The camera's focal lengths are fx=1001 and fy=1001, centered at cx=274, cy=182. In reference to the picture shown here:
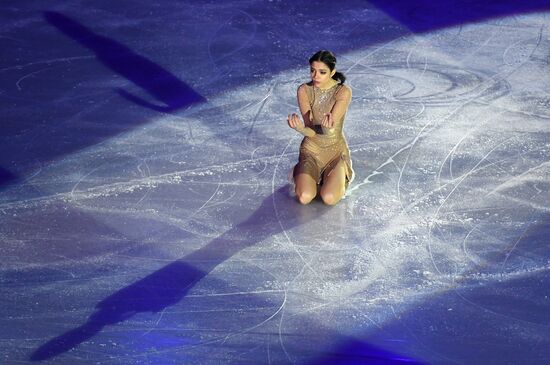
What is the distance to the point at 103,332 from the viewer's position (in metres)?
5.64

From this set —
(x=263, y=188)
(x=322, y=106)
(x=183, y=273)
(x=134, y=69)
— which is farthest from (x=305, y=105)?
(x=134, y=69)

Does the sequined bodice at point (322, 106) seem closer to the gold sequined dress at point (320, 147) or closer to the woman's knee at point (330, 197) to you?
the gold sequined dress at point (320, 147)

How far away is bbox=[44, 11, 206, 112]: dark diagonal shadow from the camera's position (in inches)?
333

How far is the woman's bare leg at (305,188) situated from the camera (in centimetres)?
686

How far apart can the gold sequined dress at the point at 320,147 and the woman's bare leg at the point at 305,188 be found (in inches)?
1.8

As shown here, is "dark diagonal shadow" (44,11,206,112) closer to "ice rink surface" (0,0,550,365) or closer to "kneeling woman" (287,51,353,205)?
"ice rink surface" (0,0,550,365)

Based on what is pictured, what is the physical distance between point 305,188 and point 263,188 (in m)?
0.40

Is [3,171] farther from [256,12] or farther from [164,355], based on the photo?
[256,12]

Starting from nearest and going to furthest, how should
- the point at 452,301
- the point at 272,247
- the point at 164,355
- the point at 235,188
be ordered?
1. the point at 164,355
2. the point at 452,301
3. the point at 272,247
4. the point at 235,188

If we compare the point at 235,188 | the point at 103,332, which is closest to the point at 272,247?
the point at 235,188

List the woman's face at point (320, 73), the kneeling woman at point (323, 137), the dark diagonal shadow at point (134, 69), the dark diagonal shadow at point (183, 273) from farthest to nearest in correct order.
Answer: the dark diagonal shadow at point (134, 69)
the kneeling woman at point (323, 137)
the woman's face at point (320, 73)
the dark diagonal shadow at point (183, 273)

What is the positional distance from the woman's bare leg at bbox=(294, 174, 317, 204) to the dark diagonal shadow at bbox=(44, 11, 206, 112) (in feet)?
5.97

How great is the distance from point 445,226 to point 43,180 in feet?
9.55

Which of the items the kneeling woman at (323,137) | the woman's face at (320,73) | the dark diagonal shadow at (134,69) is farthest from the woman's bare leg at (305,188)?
the dark diagonal shadow at (134,69)
